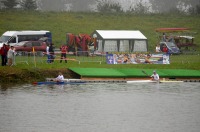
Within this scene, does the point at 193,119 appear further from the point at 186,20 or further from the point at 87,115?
the point at 186,20

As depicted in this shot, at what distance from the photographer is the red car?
6750 centimetres

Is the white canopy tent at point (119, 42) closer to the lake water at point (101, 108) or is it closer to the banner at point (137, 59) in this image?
the banner at point (137, 59)

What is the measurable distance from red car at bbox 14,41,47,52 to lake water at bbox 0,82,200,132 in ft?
54.4

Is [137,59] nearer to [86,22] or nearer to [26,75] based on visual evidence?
[26,75]

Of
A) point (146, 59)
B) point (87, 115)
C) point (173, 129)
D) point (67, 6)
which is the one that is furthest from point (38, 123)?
point (67, 6)

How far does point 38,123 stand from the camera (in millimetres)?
37406

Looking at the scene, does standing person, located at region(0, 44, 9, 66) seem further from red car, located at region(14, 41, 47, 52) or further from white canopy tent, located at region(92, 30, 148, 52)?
white canopy tent, located at region(92, 30, 148, 52)

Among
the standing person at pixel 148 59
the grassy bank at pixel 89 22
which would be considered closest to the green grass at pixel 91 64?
the standing person at pixel 148 59

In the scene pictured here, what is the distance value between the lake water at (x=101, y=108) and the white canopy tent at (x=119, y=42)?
18.2 m

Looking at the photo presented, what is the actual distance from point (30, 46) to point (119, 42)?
9790mm

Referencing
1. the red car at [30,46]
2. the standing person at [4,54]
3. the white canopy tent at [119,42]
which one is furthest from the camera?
the white canopy tent at [119,42]

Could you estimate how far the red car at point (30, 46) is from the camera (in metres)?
67.5

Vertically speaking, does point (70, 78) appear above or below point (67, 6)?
below

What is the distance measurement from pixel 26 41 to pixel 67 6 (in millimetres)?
85573
